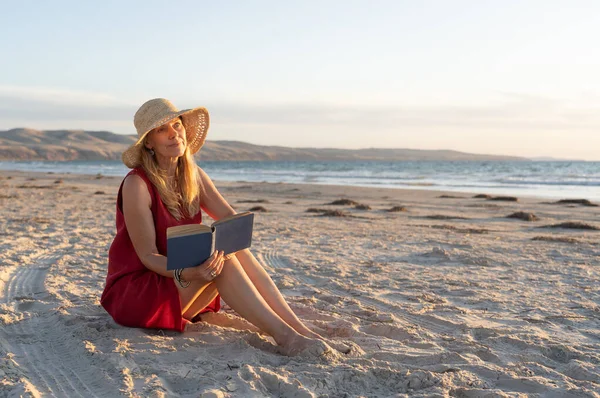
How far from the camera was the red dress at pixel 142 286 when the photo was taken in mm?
3520

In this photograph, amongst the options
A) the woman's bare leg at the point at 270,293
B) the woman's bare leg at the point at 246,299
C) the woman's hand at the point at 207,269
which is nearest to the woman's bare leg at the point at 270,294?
the woman's bare leg at the point at 270,293

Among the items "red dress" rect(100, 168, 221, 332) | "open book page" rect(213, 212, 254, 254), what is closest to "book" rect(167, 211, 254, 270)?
"open book page" rect(213, 212, 254, 254)

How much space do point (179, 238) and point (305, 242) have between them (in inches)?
193

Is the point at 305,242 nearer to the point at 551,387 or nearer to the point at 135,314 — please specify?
the point at 135,314

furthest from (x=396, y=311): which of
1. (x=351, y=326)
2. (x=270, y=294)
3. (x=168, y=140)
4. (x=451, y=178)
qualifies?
(x=451, y=178)

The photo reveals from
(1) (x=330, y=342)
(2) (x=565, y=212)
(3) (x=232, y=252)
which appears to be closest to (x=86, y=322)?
(3) (x=232, y=252)

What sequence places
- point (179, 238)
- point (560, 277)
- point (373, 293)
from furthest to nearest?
point (560, 277) < point (373, 293) < point (179, 238)

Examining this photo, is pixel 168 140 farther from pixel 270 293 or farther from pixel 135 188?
pixel 270 293

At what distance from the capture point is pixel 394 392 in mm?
2791

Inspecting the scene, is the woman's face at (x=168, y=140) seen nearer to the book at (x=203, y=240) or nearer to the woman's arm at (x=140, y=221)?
the woman's arm at (x=140, y=221)

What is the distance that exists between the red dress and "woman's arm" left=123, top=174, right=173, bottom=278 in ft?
0.28

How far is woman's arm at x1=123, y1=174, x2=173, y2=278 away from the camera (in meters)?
3.46

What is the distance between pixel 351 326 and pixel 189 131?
67.8 inches

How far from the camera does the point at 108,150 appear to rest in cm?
10700
